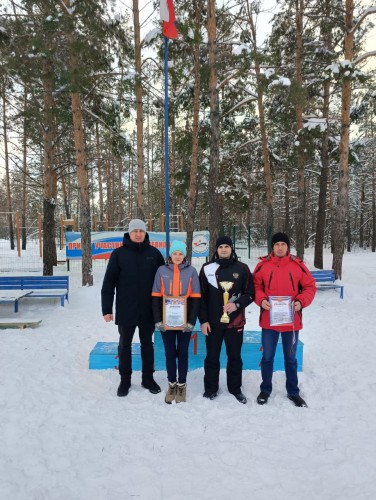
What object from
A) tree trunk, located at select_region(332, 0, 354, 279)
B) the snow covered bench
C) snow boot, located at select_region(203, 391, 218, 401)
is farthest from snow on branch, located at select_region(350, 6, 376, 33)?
the snow covered bench

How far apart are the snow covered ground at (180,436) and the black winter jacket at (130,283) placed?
966 mm

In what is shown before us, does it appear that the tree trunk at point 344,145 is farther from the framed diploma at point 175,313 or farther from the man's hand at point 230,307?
the framed diploma at point 175,313

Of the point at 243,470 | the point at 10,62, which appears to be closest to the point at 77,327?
the point at 243,470

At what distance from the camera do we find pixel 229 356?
168 inches

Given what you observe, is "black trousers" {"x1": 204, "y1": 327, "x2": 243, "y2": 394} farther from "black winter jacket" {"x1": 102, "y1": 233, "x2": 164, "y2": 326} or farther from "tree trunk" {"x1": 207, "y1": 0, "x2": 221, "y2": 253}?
"tree trunk" {"x1": 207, "y1": 0, "x2": 221, "y2": 253}

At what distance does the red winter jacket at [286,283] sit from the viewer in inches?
162

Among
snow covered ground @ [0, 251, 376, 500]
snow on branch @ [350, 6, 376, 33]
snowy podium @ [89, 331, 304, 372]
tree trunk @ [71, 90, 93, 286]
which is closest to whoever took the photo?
snow covered ground @ [0, 251, 376, 500]

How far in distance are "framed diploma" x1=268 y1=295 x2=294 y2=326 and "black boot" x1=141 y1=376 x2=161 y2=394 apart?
62.1 inches

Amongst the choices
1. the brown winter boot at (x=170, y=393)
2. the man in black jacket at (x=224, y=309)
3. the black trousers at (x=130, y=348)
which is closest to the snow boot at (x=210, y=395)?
the man in black jacket at (x=224, y=309)

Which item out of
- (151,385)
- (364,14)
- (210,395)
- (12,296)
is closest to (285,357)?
(210,395)

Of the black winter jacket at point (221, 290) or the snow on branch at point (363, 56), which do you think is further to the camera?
the snow on branch at point (363, 56)

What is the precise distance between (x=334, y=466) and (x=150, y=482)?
1.51 m

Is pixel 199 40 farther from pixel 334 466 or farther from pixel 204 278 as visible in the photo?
pixel 334 466

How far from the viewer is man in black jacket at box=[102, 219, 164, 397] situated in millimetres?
4203
